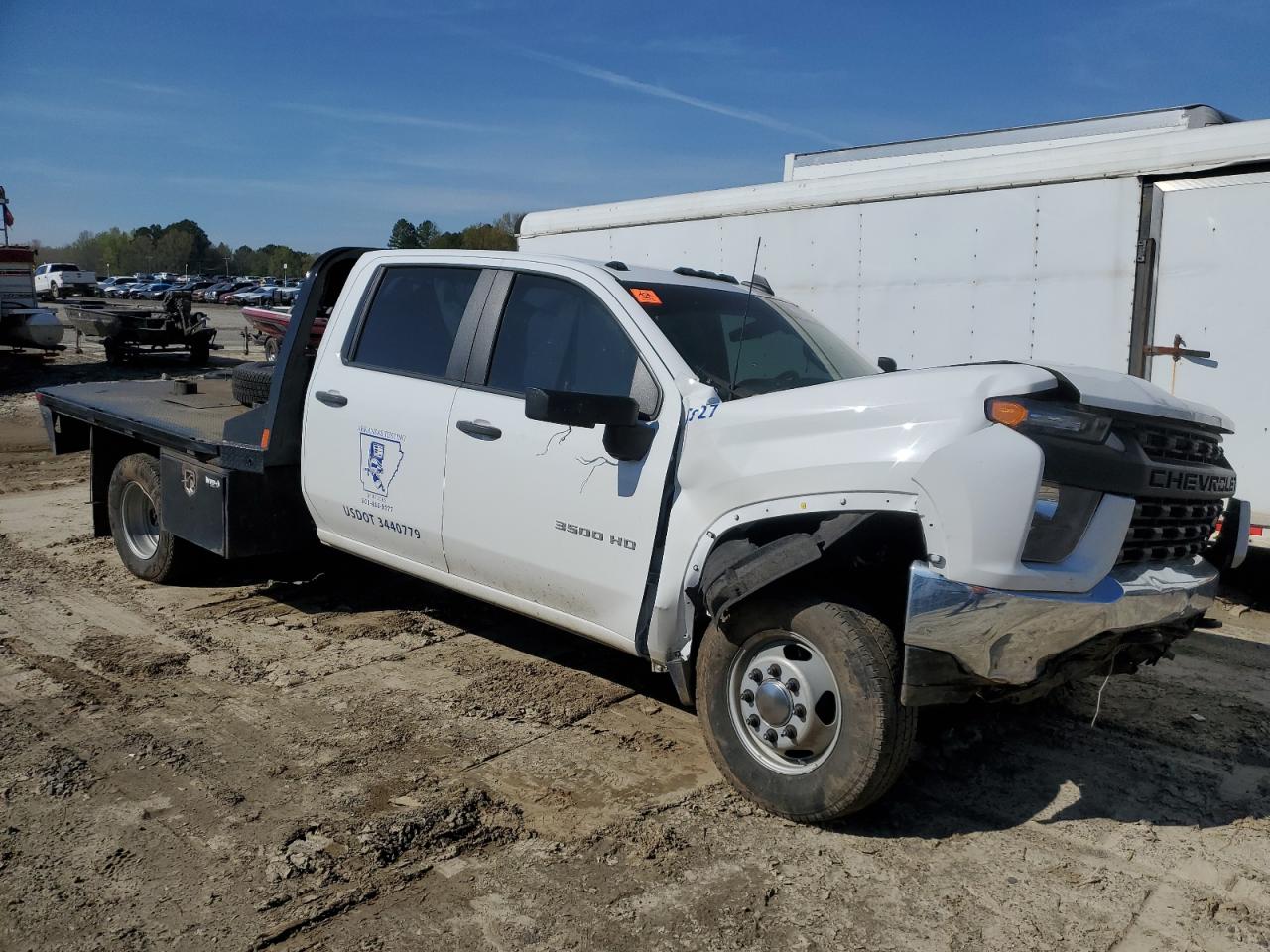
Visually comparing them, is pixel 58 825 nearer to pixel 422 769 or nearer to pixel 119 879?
pixel 119 879

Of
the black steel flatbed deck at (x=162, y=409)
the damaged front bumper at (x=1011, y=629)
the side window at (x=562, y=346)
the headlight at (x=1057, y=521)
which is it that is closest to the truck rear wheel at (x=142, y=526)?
the black steel flatbed deck at (x=162, y=409)

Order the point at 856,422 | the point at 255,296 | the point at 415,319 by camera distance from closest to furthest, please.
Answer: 1. the point at 856,422
2. the point at 415,319
3. the point at 255,296

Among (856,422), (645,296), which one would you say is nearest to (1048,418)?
(856,422)

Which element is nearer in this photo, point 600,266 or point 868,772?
point 868,772

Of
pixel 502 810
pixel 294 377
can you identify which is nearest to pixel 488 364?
pixel 294 377

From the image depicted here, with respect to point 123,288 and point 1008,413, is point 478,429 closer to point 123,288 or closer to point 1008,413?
point 1008,413

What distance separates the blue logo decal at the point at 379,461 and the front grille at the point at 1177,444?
3.08 meters

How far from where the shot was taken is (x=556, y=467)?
13.9ft

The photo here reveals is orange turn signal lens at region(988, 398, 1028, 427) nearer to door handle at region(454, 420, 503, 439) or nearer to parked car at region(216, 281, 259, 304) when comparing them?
door handle at region(454, 420, 503, 439)

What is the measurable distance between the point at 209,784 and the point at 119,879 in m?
0.67

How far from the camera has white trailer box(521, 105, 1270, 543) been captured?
20.8 feet

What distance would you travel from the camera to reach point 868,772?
3.35 metres

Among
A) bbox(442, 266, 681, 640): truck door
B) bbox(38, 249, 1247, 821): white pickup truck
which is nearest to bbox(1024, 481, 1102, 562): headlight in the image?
bbox(38, 249, 1247, 821): white pickup truck

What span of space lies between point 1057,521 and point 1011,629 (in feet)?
1.20
